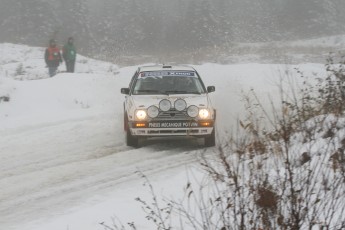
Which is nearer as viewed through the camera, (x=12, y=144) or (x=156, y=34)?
(x=12, y=144)

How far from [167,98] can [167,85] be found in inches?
29.7

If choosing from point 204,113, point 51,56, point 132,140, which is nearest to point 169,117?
point 204,113

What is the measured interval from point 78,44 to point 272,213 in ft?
184

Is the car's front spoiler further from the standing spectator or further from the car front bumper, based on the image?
the standing spectator

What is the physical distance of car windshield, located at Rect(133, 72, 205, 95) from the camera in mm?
9656

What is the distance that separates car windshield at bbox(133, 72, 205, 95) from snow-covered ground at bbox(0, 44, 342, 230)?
1057 millimetres

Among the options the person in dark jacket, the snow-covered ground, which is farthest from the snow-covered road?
the person in dark jacket

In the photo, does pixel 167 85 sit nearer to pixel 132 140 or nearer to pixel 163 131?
pixel 163 131

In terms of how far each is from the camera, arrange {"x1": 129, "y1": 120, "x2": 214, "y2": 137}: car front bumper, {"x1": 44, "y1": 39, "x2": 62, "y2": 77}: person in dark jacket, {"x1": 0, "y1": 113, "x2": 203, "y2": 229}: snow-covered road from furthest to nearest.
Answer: {"x1": 44, "y1": 39, "x2": 62, "y2": 77}: person in dark jacket
{"x1": 129, "y1": 120, "x2": 214, "y2": 137}: car front bumper
{"x1": 0, "y1": 113, "x2": 203, "y2": 229}: snow-covered road

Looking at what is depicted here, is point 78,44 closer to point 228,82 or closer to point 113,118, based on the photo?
point 228,82

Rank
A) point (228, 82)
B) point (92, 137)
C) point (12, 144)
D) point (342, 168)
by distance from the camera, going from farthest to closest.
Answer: point (228, 82) → point (92, 137) → point (12, 144) → point (342, 168)

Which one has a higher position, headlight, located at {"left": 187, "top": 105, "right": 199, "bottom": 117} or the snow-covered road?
headlight, located at {"left": 187, "top": 105, "right": 199, "bottom": 117}

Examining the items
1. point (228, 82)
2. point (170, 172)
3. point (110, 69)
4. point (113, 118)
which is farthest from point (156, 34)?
point (170, 172)

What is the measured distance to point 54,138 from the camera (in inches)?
401
